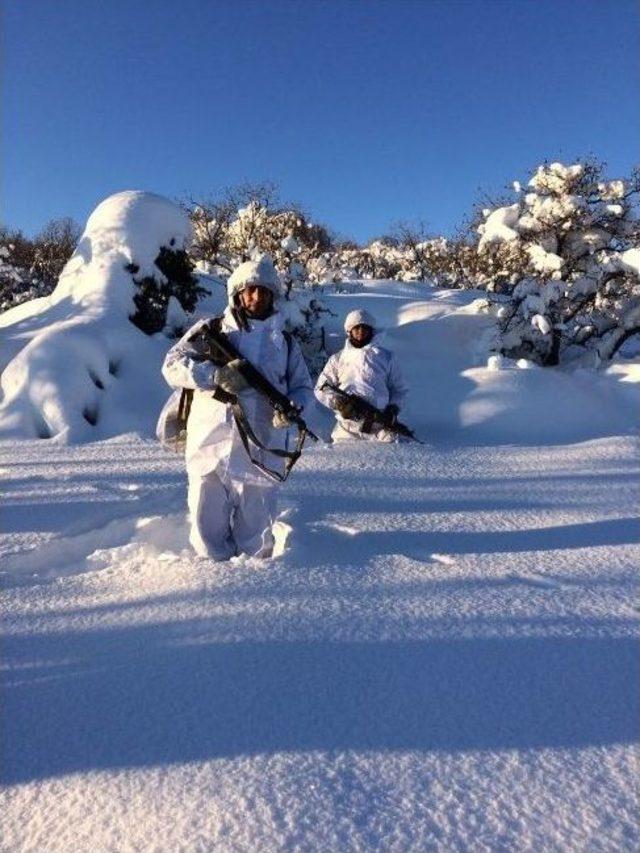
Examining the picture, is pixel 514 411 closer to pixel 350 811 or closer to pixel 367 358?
pixel 367 358

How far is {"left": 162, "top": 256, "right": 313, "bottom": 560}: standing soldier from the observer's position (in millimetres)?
3037

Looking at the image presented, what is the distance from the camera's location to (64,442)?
6.13 meters

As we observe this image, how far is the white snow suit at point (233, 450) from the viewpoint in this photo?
3.07 m

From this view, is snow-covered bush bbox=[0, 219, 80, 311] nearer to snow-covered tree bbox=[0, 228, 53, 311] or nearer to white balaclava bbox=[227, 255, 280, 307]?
snow-covered tree bbox=[0, 228, 53, 311]

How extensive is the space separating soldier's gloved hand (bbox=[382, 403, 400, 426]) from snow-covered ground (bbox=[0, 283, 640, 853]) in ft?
8.02

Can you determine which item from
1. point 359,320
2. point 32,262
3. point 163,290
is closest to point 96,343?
point 163,290

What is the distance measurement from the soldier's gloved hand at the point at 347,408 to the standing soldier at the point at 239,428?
2.94m

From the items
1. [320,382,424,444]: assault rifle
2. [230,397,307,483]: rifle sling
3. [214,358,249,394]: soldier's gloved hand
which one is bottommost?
[320,382,424,444]: assault rifle

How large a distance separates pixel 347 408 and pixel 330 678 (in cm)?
458

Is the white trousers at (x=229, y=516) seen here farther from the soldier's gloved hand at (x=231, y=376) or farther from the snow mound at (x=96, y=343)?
the snow mound at (x=96, y=343)

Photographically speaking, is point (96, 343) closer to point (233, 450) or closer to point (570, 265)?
point (233, 450)

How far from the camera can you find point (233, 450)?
121 inches

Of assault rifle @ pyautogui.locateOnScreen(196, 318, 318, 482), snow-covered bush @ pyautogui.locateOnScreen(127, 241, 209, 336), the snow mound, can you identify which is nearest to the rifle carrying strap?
assault rifle @ pyautogui.locateOnScreen(196, 318, 318, 482)

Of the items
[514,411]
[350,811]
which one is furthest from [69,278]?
[350,811]
